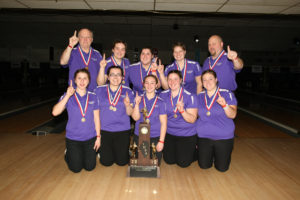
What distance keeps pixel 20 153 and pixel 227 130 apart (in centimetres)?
237

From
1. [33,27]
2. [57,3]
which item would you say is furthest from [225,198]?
[33,27]

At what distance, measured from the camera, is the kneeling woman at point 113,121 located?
228 cm

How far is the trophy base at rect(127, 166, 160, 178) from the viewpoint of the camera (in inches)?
82.1

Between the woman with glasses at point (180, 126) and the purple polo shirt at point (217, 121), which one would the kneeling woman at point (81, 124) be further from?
the purple polo shirt at point (217, 121)

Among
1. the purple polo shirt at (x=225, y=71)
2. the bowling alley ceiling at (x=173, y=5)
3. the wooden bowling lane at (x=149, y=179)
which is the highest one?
the bowling alley ceiling at (x=173, y=5)

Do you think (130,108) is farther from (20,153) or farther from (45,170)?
(20,153)

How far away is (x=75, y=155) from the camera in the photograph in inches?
83.5

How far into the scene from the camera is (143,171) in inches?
82.5

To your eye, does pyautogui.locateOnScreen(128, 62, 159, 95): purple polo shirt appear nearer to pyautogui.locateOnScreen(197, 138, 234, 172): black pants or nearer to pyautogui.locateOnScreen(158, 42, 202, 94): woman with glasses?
pyautogui.locateOnScreen(158, 42, 202, 94): woman with glasses

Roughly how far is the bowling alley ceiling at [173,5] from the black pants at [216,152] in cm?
297

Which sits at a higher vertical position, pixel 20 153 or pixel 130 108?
pixel 130 108

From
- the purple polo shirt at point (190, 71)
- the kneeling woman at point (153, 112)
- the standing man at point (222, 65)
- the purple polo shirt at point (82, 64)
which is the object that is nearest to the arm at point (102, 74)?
the purple polo shirt at point (82, 64)

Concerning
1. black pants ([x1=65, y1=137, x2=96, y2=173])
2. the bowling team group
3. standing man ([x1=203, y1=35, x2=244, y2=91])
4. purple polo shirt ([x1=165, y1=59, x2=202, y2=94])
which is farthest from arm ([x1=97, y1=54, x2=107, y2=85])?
standing man ([x1=203, y1=35, x2=244, y2=91])

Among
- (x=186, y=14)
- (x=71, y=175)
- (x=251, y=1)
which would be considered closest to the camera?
(x=71, y=175)
